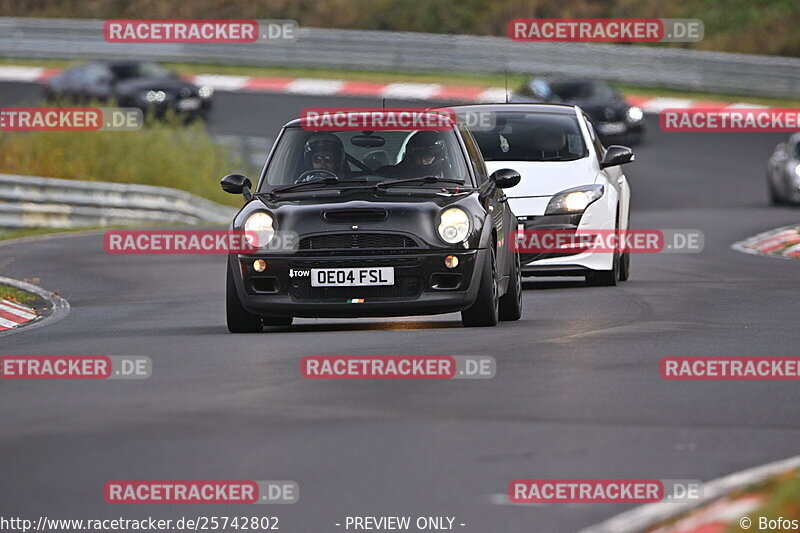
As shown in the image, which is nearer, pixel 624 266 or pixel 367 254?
pixel 367 254

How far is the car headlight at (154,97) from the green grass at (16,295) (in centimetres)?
2274

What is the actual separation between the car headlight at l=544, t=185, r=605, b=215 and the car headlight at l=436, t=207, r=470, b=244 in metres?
3.95

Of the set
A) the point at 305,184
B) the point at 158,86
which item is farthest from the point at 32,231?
the point at 305,184

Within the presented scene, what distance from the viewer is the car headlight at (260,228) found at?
11.8 m

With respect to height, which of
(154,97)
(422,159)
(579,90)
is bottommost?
(422,159)

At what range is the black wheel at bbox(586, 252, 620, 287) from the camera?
16.0 m

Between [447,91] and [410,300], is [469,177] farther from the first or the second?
[447,91]

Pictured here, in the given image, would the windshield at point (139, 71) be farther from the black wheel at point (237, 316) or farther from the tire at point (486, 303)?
the tire at point (486, 303)

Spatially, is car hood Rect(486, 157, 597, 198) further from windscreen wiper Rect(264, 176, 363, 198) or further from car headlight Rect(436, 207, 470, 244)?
car headlight Rect(436, 207, 470, 244)

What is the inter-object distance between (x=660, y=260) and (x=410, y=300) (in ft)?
29.3

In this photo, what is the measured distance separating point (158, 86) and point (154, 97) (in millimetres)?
265

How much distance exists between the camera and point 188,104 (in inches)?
1534

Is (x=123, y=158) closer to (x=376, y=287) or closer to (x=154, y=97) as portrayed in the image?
(x=154, y=97)

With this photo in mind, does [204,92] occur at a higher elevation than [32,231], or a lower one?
higher
